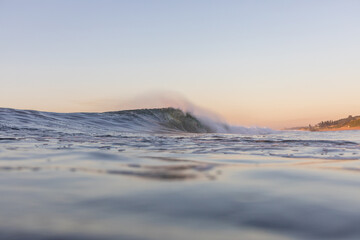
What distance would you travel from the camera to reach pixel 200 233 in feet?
3.06

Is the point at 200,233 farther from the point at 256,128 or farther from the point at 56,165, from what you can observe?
the point at 256,128

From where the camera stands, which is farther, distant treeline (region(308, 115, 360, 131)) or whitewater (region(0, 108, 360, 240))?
distant treeline (region(308, 115, 360, 131))

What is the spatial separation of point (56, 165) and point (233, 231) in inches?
71.2

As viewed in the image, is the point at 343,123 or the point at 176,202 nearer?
the point at 176,202

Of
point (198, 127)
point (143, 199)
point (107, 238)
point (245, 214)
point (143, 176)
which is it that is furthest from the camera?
point (198, 127)

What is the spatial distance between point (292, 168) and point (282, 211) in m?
1.31

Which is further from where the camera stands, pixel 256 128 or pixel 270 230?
pixel 256 128

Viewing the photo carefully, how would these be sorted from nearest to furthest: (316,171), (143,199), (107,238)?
(107,238)
(143,199)
(316,171)

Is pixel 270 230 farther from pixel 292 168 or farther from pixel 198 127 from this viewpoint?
pixel 198 127

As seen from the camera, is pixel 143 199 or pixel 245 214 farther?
pixel 143 199

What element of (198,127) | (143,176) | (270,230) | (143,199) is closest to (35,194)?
(143,199)

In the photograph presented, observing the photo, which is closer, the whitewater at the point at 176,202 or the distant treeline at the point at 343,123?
the whitewater at the point at 176,202

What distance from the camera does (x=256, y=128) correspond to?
1928 centimetres

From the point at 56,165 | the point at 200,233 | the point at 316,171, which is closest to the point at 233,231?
the point at 200,233
